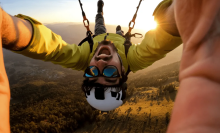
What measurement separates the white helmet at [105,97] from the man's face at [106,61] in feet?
0.47

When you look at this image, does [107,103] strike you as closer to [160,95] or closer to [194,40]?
[194,40]

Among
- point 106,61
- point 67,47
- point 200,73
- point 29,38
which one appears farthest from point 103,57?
point 200,73

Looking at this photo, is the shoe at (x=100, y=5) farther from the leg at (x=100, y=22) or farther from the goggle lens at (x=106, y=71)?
the goggle lens at (x=106, y=71)

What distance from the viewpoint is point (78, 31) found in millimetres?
67938

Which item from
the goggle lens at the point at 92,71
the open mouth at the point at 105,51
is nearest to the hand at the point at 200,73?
the goggle lens at the point at 92,71

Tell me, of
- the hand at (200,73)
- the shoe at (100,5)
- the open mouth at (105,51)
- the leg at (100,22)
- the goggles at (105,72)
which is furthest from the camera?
the shoe at (100,5)

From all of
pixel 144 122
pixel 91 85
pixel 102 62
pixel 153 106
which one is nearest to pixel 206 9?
pixel 102 62

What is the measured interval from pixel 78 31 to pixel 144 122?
7139 centimetres

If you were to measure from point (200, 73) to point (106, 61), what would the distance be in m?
1.61

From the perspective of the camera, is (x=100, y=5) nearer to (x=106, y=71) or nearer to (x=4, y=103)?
(x=106, y=71)

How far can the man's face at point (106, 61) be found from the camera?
189cm

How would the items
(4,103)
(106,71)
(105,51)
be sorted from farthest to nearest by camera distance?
(105,51)
(106,71)
(4,103)

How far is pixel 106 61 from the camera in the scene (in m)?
1.90

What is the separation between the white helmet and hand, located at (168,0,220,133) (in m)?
1.70
